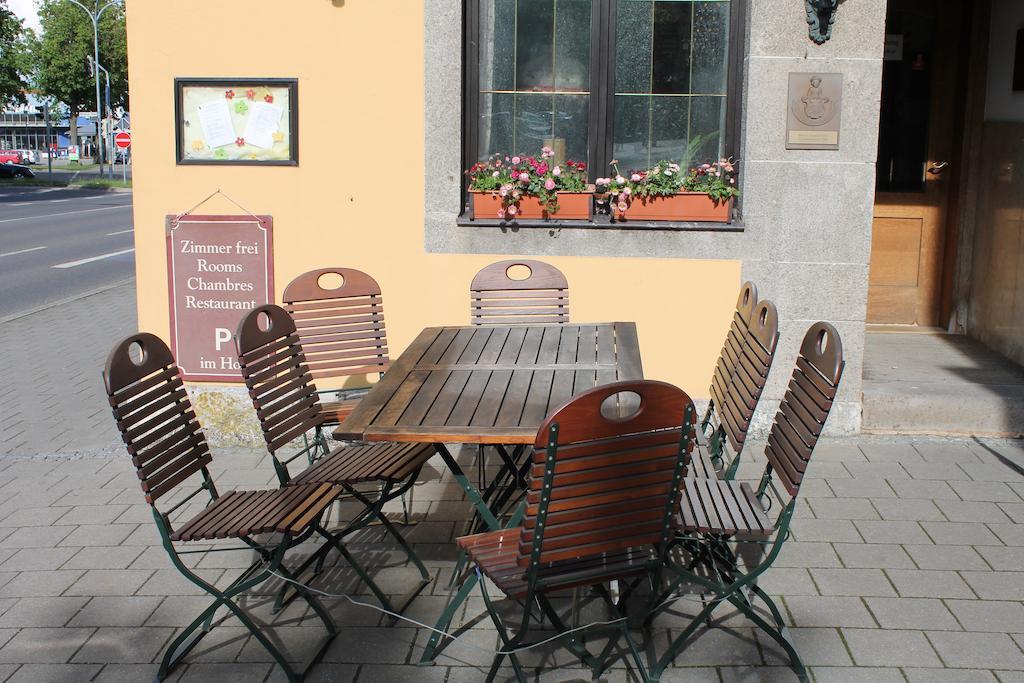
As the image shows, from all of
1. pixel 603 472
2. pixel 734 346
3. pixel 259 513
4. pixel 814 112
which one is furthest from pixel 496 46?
pixel 603 472

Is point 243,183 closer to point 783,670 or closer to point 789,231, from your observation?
point 789,231

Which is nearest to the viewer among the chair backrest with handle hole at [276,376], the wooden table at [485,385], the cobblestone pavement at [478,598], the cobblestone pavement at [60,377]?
the wooden table at [485,385]

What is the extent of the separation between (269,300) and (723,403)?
2806mm

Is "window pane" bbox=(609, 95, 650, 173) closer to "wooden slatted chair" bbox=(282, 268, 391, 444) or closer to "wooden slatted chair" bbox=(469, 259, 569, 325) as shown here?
"wooden slatted chair" bbox=(469, 259, 569, 325)

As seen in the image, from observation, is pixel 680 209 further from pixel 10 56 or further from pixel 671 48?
pixel 10 56

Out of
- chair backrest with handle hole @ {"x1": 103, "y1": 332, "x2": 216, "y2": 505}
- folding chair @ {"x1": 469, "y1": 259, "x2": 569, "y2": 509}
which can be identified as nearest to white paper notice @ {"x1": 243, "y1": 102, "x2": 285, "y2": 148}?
folding chair @ {"x1": 469, "y1": 259, "x2": 569, "y2": 509}

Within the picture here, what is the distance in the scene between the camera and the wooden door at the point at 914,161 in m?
7.89

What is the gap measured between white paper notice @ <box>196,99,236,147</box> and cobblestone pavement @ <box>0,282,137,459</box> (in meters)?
1.77

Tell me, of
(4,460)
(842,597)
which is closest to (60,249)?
(4,460)

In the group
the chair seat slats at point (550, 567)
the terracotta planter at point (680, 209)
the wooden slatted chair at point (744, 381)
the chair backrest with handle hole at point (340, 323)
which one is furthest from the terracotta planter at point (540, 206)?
the chair seat slats at point (550, 567)

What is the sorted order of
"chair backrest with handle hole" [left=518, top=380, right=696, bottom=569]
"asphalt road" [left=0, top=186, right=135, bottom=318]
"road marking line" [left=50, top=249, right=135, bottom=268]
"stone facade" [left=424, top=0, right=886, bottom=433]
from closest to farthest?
"chair backrest with handle hole" [left=518, top=380, right=696, bottom=569] < "stone facade" [left=424, top=0, right=886, bottom=433] < "asphalt road" [left=0, top=186, right=135, bottom=318] < "road marking line" [left=50, top=249, right=135, bottom=268]

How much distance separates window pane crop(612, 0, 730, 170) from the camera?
632cm

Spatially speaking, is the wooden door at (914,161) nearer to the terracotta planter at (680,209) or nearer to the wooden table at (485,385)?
the terracotta planter at (680,209)

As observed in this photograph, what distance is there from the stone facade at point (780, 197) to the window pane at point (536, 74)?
1.00ft
